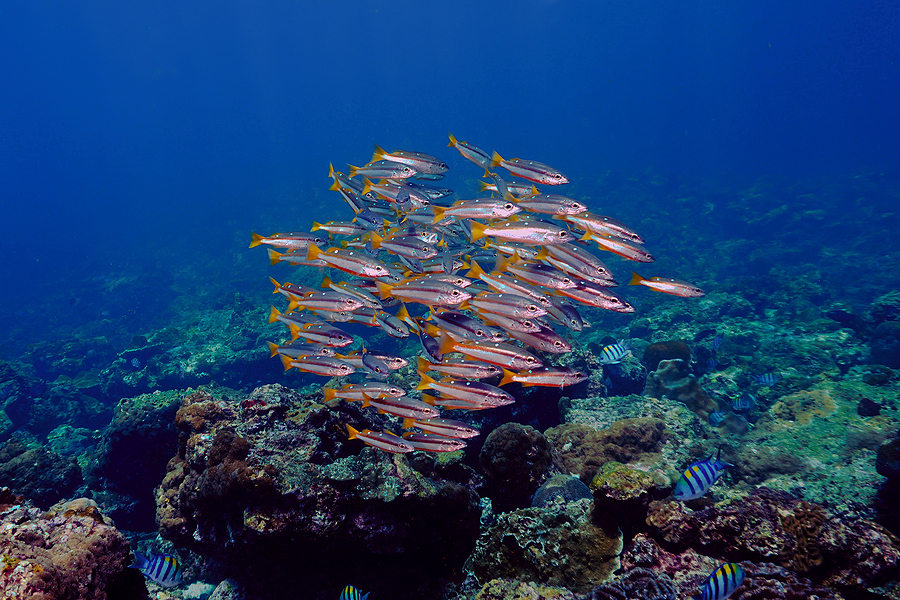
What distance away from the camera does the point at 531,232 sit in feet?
13.4

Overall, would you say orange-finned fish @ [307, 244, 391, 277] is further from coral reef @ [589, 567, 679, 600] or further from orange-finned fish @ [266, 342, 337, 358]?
coral reef @ [589, 567, 679, 600]

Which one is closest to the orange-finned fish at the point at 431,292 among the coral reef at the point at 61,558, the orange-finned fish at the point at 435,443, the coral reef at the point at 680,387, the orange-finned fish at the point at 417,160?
the orange-finned fish at the point at 435,443

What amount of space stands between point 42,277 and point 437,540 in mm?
75567

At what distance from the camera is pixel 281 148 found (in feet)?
613

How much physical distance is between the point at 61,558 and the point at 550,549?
12.7ft

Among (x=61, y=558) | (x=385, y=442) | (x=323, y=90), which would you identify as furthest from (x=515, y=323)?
(x=323, y=90)

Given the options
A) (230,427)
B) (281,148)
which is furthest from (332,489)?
(281,148)

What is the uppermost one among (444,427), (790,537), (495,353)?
(495,353)

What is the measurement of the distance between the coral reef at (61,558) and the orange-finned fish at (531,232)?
13.2 feet

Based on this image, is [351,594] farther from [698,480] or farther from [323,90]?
[323,90]

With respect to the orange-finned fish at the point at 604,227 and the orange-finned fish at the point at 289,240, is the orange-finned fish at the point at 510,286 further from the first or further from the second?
the orange-finned fish at the point at 289,240

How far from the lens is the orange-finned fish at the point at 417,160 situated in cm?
569

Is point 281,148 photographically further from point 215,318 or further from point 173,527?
point 173,527

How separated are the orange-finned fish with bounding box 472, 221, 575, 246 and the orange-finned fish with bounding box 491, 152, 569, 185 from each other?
3.84 feet
